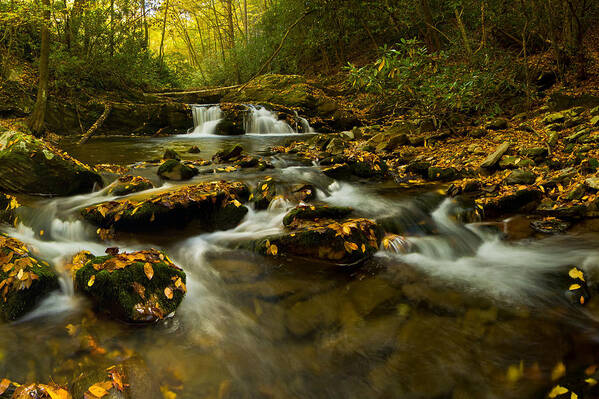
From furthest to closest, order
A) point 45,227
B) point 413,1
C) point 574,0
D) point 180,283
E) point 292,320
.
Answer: point 413,1
point 574,0
point 45,227
point 180,283
point 292,320

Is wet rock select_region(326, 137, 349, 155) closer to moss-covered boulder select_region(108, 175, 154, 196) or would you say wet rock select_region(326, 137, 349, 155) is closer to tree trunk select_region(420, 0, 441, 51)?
tree trunk select_region(420, 0, 441, 51)

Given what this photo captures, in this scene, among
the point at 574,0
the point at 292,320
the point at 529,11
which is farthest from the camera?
the point at 529,11

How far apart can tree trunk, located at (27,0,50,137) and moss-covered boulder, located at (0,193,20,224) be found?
5392 millimetres

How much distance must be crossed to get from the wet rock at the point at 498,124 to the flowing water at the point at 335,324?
5.30 meters

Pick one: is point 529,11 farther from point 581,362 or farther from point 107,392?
point 107,392

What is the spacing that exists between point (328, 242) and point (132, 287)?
2.23m

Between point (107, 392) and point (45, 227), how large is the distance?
3654 mm

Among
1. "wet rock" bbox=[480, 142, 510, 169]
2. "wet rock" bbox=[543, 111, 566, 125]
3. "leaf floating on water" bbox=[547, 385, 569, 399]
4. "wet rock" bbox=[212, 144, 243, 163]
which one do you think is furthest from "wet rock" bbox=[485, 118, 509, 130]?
"leaf floating on water" bbox=[547, 385, 569, 399]

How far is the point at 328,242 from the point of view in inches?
160

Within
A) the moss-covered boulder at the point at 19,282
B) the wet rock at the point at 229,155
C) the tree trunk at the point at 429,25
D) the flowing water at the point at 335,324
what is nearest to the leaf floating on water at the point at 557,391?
the flowing water at the point at 335,324

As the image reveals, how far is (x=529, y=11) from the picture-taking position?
385 inches

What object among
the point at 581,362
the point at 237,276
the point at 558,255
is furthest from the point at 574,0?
the point at 237,276

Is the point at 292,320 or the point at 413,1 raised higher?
the point at 413,1

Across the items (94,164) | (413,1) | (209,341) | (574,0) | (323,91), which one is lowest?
(209,341)
